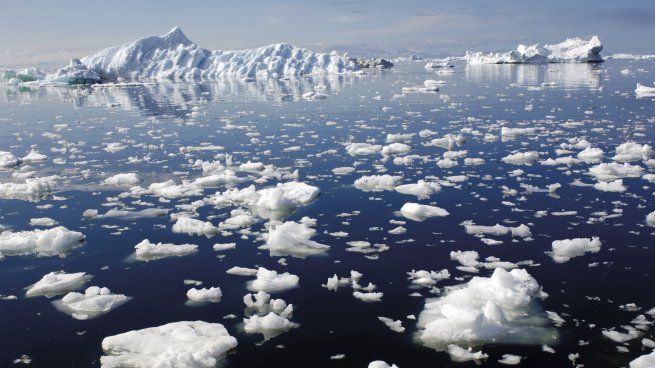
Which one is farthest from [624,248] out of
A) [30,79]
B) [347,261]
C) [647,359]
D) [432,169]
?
[30,79]

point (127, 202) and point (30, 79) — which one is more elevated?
point (30, 79)

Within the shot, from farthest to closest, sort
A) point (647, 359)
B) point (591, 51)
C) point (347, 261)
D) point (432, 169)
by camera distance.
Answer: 1. point (591, 51)
2. point (432, 169)
3. point (347, 261)
4. point (647, 359)

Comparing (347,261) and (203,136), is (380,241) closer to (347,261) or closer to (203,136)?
(347,261)

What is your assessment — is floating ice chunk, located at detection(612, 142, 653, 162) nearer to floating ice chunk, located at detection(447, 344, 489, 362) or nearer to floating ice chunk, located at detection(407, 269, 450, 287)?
floating ice chunk, located at detection(407, 269, 450, 287)

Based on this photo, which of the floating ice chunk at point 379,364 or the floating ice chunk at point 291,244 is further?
the floating ice chunk at point 291,244

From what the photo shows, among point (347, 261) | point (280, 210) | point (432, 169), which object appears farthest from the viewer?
point (432, 169)

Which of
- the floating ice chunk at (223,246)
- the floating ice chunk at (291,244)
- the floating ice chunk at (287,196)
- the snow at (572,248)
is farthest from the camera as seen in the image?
the floating ice chunk at (287,196)

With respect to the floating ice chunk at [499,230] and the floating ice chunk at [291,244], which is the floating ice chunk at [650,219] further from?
the floating ice chunk at [291,244]

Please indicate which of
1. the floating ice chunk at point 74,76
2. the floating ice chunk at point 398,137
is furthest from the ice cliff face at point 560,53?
the floating ice chunk at point 398,137
